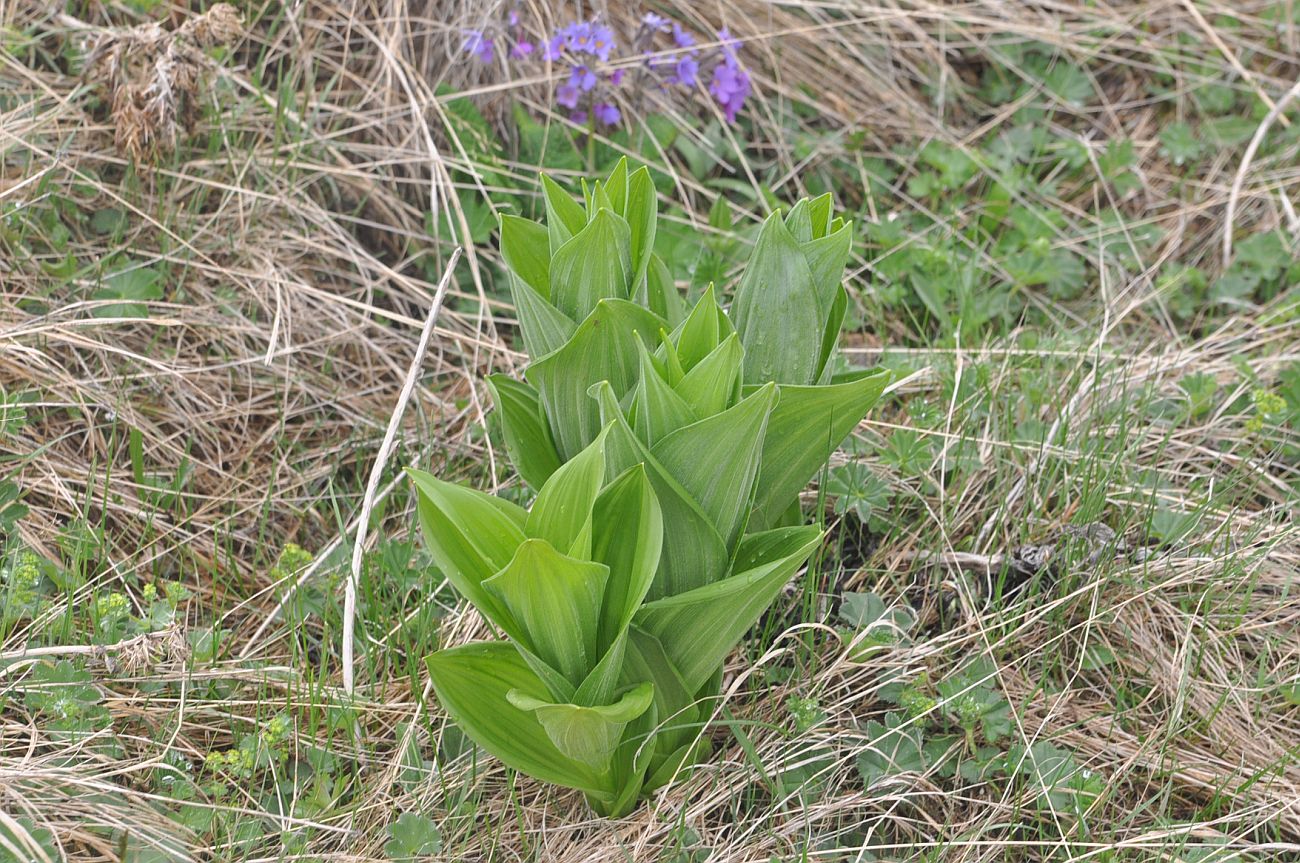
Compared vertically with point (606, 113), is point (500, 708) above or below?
below

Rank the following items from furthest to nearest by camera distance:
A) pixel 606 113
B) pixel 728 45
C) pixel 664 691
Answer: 1. pixel 728 45
2. pixel 606 113
3. pixel 664 691

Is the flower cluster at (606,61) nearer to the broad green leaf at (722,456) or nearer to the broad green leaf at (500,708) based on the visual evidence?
the broad green leaf at (722,456)

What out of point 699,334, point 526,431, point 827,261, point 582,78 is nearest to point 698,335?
point 699,334

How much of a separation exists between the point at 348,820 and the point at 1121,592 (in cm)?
130

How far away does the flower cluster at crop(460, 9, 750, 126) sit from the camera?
9.37 ft

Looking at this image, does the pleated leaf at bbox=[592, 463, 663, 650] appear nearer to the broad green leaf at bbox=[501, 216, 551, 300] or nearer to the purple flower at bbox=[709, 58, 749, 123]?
the broad green leaf at bbox=[501, 216, 551, 300]

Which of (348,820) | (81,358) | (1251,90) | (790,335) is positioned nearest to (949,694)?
(790,335)

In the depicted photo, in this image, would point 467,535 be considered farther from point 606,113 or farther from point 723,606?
point 606,113

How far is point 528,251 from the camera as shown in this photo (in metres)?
1.76

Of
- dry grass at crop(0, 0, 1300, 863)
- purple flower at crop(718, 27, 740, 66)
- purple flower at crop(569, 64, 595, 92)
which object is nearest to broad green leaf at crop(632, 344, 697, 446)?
dry grass at crop(0, 0, 1300, 863)

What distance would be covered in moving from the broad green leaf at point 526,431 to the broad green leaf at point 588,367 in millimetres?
49

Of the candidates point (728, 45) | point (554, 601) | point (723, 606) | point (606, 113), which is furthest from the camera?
point (728, 45)

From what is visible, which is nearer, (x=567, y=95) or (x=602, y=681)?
(x=602, y=681)

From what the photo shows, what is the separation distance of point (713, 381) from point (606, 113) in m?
1.70
